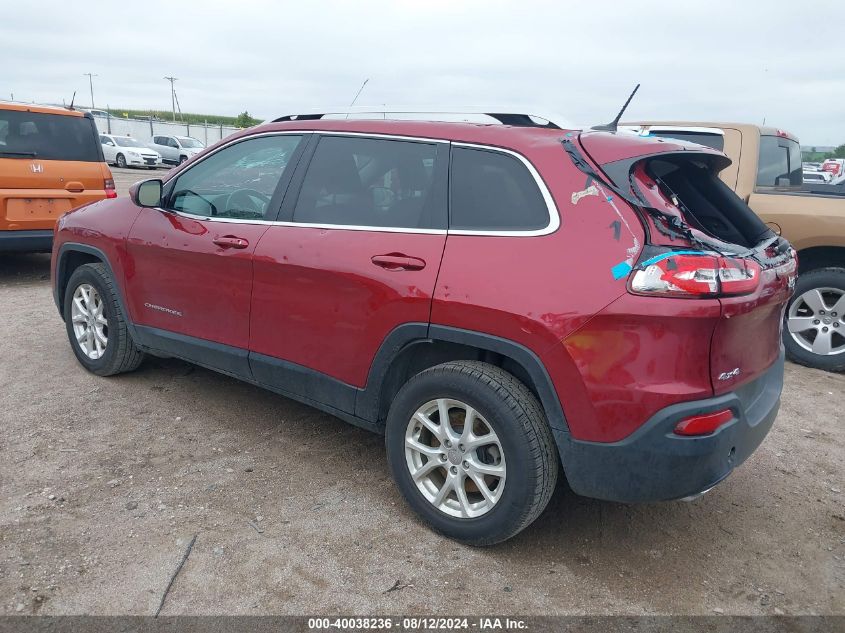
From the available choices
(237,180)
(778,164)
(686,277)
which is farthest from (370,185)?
(778,164)

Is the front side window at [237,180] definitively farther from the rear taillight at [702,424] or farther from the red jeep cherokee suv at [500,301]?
the rear taillight at [702,424]

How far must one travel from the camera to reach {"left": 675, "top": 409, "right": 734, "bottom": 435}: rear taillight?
2.39m

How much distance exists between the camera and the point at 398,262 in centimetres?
293

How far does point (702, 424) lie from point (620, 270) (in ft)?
2.01

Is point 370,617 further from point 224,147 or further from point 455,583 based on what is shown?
point 224,147

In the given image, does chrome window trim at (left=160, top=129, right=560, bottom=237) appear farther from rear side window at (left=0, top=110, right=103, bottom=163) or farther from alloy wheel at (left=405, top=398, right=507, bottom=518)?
rear side window at (left=0, top=110, right=103, bottom=163)

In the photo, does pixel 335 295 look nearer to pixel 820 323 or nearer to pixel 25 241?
pixel 820 323

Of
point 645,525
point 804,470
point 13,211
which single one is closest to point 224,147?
point 645,525

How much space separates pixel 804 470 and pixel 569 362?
2.16 m

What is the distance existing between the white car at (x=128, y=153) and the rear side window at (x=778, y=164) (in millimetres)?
27143

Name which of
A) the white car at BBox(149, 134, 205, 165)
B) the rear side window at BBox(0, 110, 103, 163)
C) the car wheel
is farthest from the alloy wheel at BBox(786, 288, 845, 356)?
the white car at BBox(149, 134, 205, 165)

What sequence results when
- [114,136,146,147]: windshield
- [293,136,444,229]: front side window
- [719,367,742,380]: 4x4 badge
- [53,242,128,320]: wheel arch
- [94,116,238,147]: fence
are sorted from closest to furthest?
[719,367,742,380]: 4x4 badge
[293,136,444,229]: front side window
[53,242,128,320]: wheel arch
[114,136,146,147]: windshield
[94,116,238,147]: fence

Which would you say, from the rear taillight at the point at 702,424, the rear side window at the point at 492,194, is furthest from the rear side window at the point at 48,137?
the rear taillight at the point at 702,424

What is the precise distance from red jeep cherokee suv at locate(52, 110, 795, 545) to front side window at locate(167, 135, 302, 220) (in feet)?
0.05
